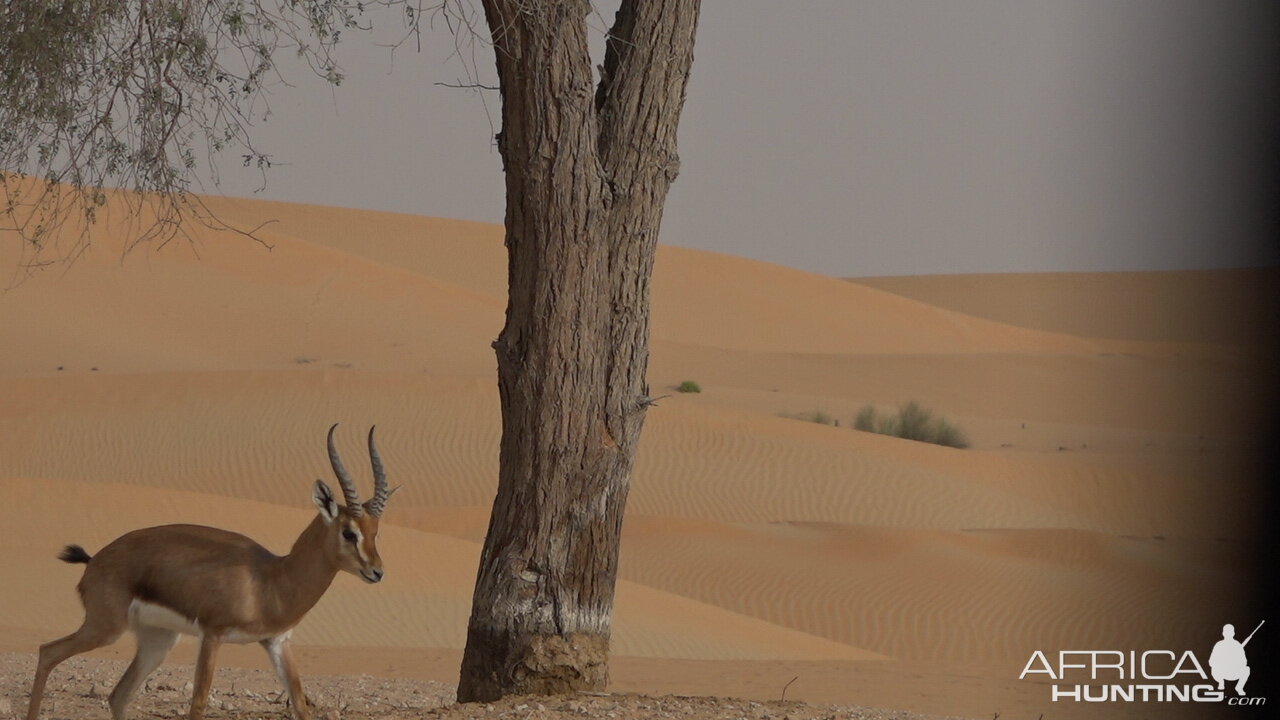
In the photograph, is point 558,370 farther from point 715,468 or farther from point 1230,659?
point 715,468

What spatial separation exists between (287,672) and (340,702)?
2817 millimetres

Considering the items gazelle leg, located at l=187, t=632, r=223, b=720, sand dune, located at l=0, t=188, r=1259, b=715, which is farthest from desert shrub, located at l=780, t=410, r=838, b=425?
gazelle leg, located at l=187, t=632, r=223, b=720

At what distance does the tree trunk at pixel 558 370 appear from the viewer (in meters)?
6.65

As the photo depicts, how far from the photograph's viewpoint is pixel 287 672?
6.00 meters

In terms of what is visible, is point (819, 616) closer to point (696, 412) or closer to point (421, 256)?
point (696, 412)

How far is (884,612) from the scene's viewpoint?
716 inches

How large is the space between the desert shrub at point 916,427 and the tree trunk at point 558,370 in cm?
2883

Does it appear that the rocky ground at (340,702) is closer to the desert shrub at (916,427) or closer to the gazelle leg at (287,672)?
the gazelle leg at (287,672)

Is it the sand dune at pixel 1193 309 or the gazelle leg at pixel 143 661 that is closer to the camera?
the sand dune at pixel 1193 309

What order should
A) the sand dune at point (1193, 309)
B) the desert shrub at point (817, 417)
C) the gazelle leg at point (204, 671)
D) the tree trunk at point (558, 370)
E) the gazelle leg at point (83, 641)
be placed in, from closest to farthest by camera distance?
the sand dune at point (1193, 309)
the gazelle leg at point (204, 671)
the gazelle leg at point (83, 641)
the tree trunk at point (558, 370)
the desert shrub at point (817, 417)

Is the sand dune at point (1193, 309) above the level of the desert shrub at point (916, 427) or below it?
below

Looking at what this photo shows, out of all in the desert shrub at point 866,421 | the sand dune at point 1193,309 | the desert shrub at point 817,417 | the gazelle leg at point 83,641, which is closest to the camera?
the sand dune at point 1193,309

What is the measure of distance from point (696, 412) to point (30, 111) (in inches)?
858

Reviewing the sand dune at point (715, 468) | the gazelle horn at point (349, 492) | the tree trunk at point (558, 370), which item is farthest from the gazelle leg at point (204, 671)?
the sand dune at point (715, 468)
